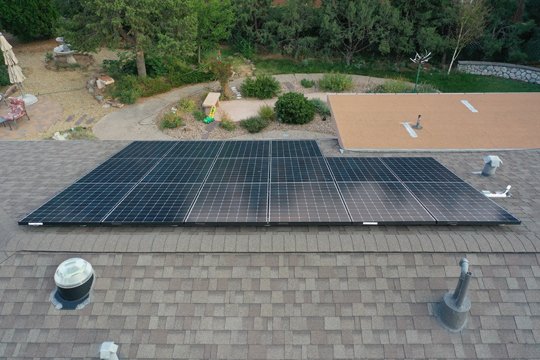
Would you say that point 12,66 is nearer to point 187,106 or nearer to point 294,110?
point 187,106

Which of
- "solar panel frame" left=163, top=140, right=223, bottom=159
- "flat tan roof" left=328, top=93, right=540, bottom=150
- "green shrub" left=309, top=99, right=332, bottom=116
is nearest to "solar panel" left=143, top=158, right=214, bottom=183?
"solar panel frame" left=163, top=140, right=223, bottom=159

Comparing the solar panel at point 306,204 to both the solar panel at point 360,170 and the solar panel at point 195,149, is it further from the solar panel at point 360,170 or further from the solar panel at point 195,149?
the solar panel at point 195,149

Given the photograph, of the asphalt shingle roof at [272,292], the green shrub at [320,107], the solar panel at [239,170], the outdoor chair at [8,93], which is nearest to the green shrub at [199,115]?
the green shrub at [320,107]

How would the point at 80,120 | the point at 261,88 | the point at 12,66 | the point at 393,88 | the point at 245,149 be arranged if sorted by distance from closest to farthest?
1. the point at 245,149
2. the point at 12,66
3. the point at 80,120
4. the point at 393,88
5. the point at 261,88

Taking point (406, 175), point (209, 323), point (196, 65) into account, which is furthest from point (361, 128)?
point (196, 65)

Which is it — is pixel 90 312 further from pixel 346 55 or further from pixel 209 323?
pixel 346 55

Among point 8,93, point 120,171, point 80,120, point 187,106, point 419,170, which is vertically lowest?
point 80,120

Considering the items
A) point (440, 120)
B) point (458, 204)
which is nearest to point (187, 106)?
point (440, 120)
